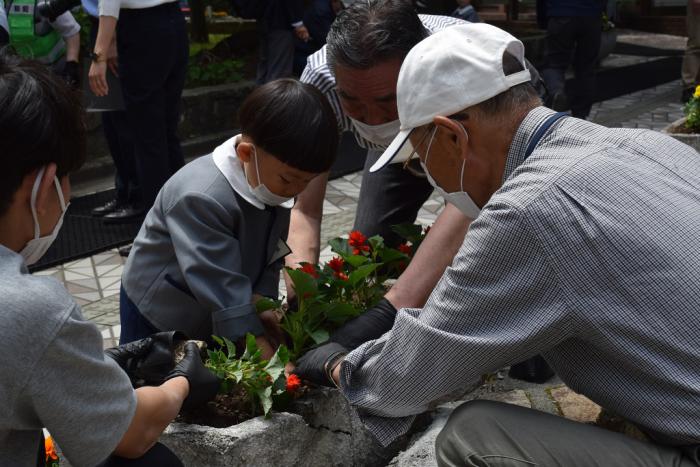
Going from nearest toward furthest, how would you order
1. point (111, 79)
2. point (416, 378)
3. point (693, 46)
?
point (416, 378), point (111, 79), point (693, 46)

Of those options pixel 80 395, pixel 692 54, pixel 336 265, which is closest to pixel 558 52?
pixel 692 54

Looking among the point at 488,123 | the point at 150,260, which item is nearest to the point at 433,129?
the point at 488,123

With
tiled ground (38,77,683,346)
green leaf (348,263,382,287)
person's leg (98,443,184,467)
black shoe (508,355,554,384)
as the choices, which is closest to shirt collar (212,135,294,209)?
green leaf (348,263,382,287)

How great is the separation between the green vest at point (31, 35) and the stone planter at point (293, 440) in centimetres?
359

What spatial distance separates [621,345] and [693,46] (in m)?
8.08

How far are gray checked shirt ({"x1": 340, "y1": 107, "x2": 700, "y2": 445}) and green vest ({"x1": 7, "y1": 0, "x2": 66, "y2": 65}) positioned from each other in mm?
4224

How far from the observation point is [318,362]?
2.70 metres

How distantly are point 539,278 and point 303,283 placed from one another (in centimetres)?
115

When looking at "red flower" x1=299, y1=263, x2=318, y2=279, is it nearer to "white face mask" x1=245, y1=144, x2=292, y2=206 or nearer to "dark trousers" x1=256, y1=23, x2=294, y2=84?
"white face mask" x1=245, y1=144, x2=292, y2=206

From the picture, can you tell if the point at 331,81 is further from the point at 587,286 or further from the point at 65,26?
the point at 65,26

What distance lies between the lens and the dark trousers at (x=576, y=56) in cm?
804

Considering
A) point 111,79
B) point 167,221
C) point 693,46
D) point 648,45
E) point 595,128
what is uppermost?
point 595,128

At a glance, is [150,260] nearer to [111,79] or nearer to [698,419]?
[698,419]

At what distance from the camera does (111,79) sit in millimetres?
5676
